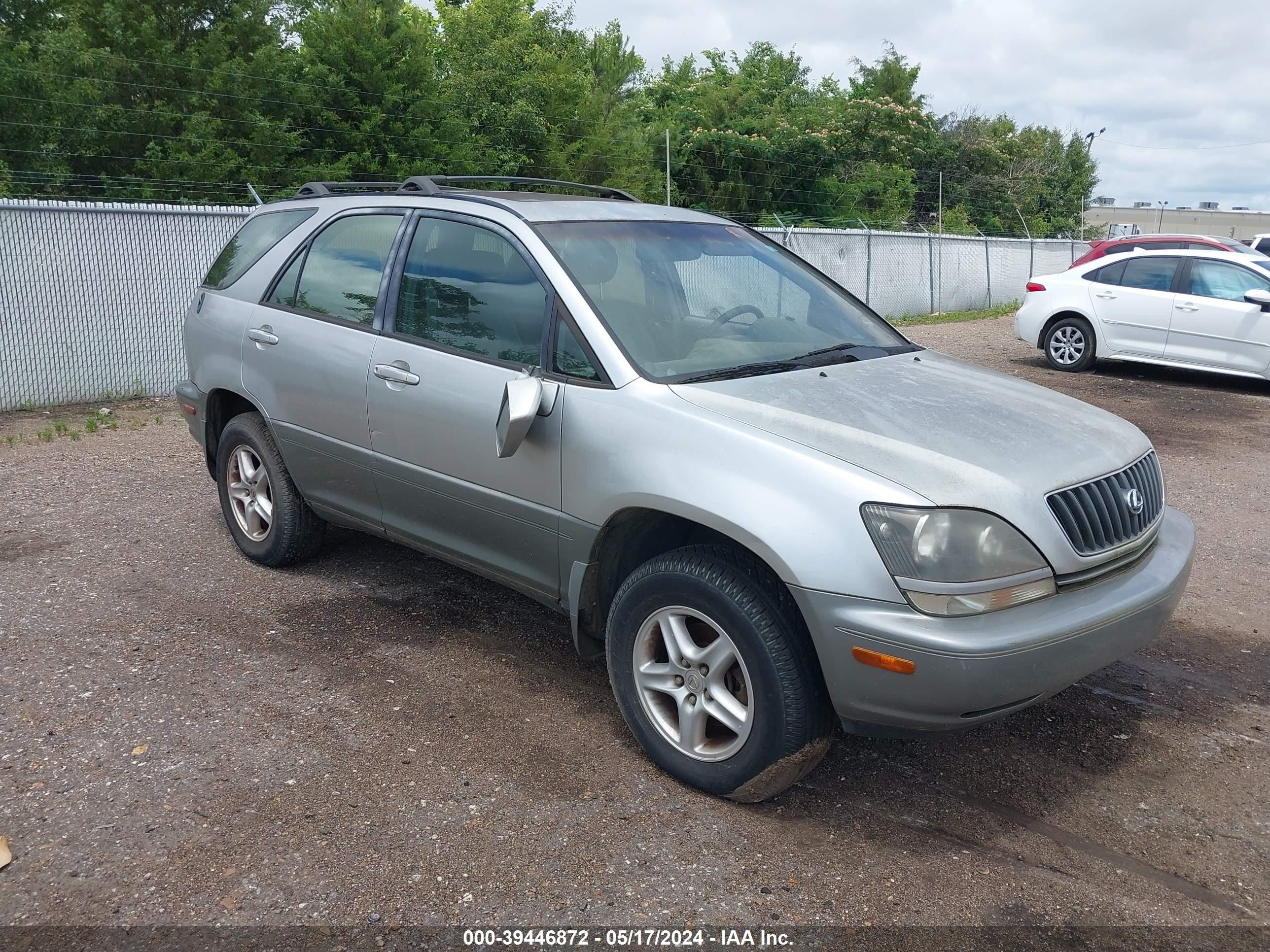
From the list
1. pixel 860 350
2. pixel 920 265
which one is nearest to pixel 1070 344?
pixel 920 265

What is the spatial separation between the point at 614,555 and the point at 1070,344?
1041 centimetres

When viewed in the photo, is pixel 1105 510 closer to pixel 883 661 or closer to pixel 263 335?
pixel 883 661

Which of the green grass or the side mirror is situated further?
the green grass

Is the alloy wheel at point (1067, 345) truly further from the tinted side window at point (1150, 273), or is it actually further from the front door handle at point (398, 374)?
the front door handle at point (398, 374)

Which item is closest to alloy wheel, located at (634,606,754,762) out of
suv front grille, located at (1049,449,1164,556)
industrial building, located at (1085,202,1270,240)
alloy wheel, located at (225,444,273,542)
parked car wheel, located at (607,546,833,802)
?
parked car wheel, located at (607,546,833,802)

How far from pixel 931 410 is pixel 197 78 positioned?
828 inches

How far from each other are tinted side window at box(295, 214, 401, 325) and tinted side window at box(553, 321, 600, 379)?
1.07 metres

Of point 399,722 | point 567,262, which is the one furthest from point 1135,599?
point 399,722

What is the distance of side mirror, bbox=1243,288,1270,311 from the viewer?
429 inches

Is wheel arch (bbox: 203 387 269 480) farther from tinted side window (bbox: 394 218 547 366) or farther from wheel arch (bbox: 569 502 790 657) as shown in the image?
wheel arch (bbox: 569 502 790 657)

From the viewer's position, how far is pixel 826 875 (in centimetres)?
296

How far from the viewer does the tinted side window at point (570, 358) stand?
11.8 feet

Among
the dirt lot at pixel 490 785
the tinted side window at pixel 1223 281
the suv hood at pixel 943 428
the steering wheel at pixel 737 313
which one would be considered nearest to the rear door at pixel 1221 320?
the tinted side window at pixel 1223 281

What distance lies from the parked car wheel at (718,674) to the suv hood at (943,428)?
1.47 feet
